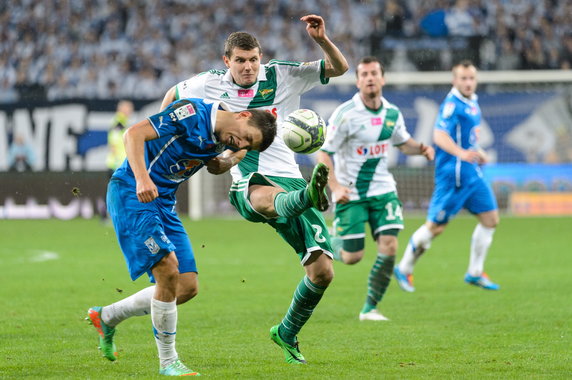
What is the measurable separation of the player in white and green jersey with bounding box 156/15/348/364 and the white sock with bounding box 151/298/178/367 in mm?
972

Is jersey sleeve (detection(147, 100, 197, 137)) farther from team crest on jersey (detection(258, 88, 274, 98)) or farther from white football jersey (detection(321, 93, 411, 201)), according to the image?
white football jersey (detection(321, 93, 411, 201))

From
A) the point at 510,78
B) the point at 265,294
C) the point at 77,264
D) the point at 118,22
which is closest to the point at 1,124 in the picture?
the point at 118,22

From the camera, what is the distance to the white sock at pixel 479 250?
1200 cm

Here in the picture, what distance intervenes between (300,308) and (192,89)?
186 cm

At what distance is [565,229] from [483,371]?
15.1 meters

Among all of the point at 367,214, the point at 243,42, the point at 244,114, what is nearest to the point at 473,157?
the point at 367,214

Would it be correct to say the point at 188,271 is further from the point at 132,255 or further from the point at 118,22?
the point at 118,22

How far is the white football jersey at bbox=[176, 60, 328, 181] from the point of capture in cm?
761

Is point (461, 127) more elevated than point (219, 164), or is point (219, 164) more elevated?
point (219, 164)

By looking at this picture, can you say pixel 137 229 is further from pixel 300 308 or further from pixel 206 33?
pixel 206 33

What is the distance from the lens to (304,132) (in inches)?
273

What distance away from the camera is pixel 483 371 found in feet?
21.4

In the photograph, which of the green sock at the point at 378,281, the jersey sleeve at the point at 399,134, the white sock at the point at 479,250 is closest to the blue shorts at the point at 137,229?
the green sock at the point at 378,281

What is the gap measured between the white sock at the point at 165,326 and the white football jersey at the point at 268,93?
1.48 m
